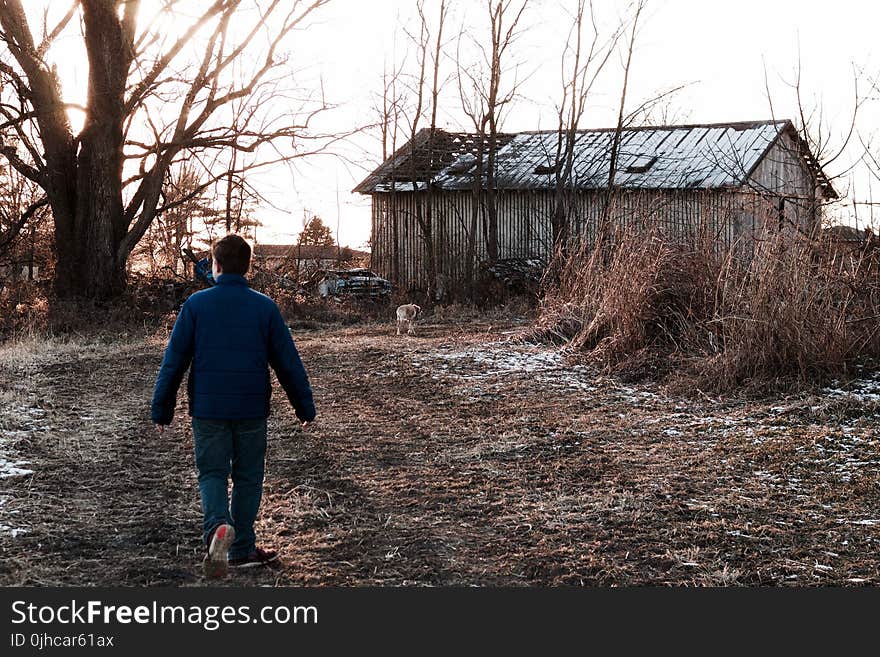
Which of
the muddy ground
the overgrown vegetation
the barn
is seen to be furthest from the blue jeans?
the barn

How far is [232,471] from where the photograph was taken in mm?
5301

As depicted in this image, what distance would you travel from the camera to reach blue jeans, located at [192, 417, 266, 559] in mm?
5078

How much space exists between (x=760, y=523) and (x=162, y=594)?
3.53 m

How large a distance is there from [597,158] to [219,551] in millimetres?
25379

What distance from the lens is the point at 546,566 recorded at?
17.4 feet

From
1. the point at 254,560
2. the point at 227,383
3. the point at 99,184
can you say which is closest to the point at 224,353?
the point at 227,383

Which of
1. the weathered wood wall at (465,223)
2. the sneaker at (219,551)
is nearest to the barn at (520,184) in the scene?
the weathered wood wall at (465,223)

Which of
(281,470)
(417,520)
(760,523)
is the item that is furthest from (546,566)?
(281,470)

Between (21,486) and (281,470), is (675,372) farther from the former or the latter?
(21,486)

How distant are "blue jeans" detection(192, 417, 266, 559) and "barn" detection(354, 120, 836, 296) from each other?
19.2 m

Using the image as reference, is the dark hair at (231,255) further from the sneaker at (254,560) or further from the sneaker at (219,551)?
the sneaker at (254,560)

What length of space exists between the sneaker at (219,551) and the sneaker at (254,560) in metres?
0.30

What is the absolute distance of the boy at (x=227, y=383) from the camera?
16.5ft

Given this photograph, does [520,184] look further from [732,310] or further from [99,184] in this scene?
[732,310]
